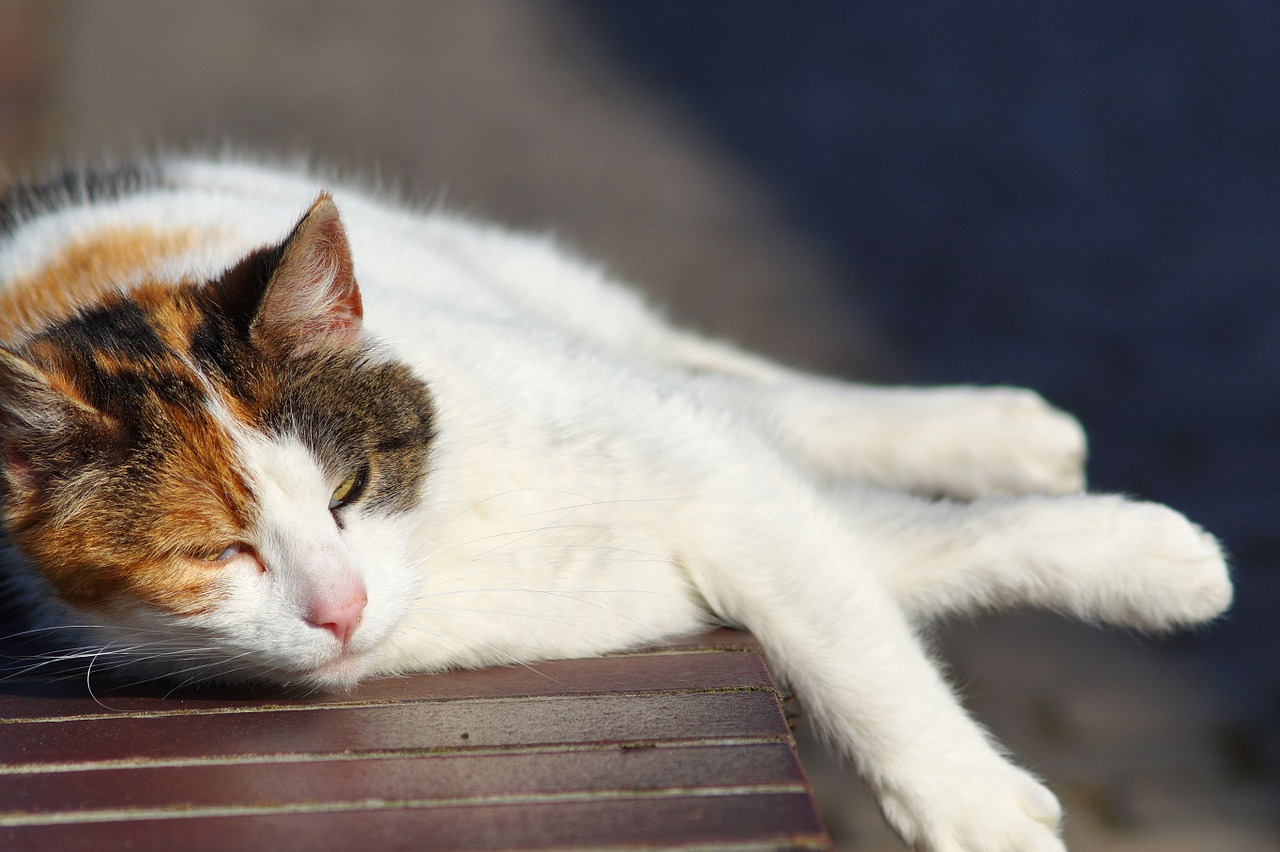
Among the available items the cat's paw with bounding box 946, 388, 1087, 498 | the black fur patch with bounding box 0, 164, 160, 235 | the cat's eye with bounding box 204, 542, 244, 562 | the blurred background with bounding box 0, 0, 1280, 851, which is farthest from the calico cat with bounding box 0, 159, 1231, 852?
the blurred background with bounding box 0, 0, 1280, 851

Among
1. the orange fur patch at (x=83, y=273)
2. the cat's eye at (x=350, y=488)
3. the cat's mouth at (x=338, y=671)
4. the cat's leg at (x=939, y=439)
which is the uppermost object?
the cat's leg at (x=939, y=439)

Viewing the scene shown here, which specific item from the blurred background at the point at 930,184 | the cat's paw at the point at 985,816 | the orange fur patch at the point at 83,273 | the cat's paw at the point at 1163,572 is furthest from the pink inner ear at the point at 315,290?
the blurred background at the point at 930,184

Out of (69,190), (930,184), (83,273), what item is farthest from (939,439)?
(930,184)

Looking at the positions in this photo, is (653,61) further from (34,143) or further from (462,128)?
(34,143)

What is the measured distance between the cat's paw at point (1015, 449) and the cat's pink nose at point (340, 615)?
1466 millimetres

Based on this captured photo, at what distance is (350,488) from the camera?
1603 millimetres

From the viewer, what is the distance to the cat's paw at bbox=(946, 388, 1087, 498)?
248 cm

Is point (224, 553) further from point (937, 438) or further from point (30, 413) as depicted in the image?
point (937, 438)

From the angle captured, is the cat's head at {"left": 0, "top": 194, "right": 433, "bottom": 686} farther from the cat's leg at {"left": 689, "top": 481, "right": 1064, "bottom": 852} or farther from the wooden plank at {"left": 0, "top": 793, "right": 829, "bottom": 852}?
the cat's leg at {"left": 689, "top": 481, "right": 1064, "bottom": 852}

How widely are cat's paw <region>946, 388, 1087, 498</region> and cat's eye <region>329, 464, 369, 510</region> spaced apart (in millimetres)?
1387

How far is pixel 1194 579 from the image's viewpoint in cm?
200

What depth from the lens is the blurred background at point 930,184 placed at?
117 inches

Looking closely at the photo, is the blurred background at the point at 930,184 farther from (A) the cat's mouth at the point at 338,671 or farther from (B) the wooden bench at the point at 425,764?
(A) the cat's mouth at the point at 338,671

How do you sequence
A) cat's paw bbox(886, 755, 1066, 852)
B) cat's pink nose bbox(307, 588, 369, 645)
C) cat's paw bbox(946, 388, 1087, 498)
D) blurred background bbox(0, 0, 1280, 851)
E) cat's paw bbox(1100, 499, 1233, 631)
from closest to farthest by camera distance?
cat's pink nose bbox(307, 588, 369, 645) < cat's paw bbox(886, 755, 1066, 852) < cat's paw bbox(1100, 499, 1233, 631) < cat's paw bbox(946, 388, 1087, 498) < blurred background bbox(0, 0, 1280, 851)
